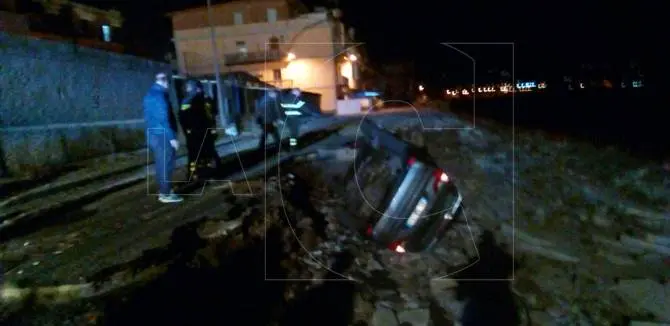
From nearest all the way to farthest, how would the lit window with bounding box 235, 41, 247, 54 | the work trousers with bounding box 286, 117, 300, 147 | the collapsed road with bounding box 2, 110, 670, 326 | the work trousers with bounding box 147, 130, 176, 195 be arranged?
the collapsed road with bounding box 2, 110, 670, 326, the work trousers with bounding box 147, 130, 176, 195, the work trousers with bounding box 286, 117, 300, 147, the lit window with bounding box 235, 41, 247, 54

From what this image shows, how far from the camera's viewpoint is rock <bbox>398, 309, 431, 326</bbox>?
14.0 ft

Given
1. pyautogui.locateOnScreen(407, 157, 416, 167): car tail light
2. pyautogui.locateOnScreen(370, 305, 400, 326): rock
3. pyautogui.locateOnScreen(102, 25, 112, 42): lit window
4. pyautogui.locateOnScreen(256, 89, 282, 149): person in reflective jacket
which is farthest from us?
pyautogui.locateOnScreen(102, 25, 112, 42): lit window

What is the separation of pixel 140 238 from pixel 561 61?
32555 mm

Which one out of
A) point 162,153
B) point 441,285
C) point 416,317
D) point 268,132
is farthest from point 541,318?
point 268,132

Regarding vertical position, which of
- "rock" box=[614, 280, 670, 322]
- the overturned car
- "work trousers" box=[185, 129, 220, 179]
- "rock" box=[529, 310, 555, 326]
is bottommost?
"rock" box=[529, 310, 555, 326]

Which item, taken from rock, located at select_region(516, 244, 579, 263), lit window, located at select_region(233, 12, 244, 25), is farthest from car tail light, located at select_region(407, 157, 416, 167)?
lit window, located at select_region(233, 12, 244, 25)

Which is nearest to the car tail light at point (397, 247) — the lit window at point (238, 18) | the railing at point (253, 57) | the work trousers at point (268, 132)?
the work trousers at point (268, 132)

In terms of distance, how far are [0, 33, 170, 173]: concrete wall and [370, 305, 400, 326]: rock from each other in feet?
22.4

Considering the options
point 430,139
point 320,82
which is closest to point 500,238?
point 430,139

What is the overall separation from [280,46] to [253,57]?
244cm

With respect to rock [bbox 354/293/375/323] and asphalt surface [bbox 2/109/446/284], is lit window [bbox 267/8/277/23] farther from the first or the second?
rock [bbox 354/293/375/323]

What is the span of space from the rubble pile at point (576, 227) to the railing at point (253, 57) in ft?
76.4

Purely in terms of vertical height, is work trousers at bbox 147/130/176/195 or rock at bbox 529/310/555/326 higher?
work trousers at bbox 147/130/176/195

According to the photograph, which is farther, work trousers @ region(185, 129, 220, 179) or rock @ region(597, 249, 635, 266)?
work trousers @ region(185, 129, 220, 179)
